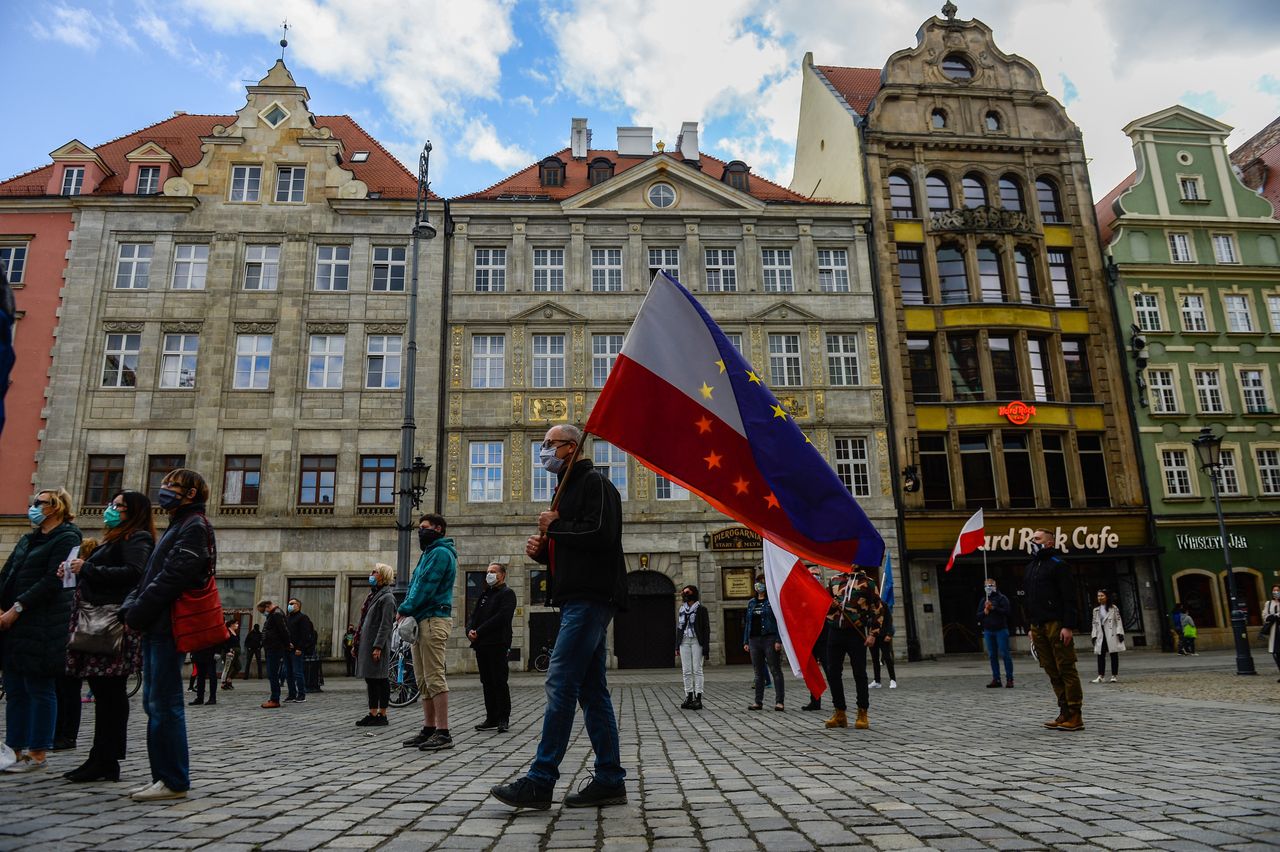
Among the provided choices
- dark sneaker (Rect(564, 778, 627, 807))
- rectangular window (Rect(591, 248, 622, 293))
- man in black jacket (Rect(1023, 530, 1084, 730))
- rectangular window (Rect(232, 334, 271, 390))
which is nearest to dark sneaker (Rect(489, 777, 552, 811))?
dark sneaker (Rect(564, 778, 627, 807))

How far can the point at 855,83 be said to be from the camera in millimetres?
36375

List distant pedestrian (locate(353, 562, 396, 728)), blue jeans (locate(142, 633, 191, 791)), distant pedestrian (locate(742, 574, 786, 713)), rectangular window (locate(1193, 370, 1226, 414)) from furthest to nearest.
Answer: rectangular window (locate(1193, 370, 1226, 414)) → distant pedestrian (locate(742, 574, 786, 713)) → distant pedestrian (locate(353, 562, 396, 728)) → blue jeans (locate(142, 633, 191, 791))

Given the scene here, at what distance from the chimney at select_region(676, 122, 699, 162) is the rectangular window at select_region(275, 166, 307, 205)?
14.4 m

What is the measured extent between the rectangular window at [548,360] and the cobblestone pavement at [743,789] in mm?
17956

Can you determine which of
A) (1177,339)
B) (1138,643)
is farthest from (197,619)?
(1177,339)

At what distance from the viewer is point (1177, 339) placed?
30.5m

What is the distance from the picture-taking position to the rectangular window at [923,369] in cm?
2889

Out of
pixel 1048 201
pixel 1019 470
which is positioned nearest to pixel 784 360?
pixel 1019 470

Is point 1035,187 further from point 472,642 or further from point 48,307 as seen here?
point 48,307

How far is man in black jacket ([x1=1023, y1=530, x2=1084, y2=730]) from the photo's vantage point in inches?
332

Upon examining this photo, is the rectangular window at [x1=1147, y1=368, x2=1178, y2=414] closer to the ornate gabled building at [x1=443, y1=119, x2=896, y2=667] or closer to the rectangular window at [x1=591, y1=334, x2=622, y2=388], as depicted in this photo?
the ornate gabled building at [x1=443, y1=119, x2=896, y2=667]

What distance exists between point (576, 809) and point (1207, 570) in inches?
1212

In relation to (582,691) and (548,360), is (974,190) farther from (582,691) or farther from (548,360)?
(582,691)

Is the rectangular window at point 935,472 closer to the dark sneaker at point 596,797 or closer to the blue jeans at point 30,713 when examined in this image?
the dark sneaker at point 596,797
